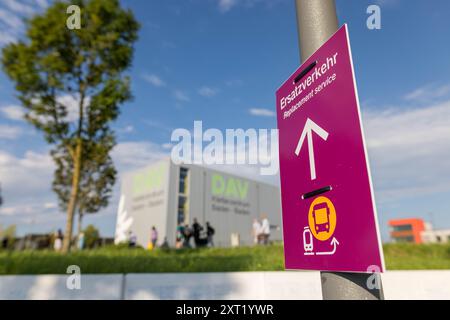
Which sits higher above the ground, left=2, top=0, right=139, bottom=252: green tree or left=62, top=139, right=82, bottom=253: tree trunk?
left=2, top=0, right=139, bottom=252: green tree

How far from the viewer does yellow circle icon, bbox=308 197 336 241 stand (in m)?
1.42

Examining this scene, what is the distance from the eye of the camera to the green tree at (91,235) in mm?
37678

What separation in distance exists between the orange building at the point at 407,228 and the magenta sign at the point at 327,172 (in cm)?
11312

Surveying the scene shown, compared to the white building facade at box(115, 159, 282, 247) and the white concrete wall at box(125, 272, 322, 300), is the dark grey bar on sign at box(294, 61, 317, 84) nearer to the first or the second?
the white concrete wall at box(125, 272, 322, 300)

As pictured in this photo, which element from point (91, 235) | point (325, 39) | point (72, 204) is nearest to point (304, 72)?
point (325, 39)

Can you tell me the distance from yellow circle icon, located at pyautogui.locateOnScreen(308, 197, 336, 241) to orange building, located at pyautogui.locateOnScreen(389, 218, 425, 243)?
372 feet

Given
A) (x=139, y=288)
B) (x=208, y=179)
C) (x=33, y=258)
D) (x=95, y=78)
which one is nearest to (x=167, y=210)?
(x=208, y=179)

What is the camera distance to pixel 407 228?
335ft

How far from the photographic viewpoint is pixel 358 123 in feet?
4.27

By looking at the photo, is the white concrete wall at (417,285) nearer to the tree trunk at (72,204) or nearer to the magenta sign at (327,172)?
the magenta sign at (327,172)

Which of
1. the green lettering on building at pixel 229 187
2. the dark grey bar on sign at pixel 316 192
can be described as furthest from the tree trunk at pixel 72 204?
the green lettering on building at pixel 229 187

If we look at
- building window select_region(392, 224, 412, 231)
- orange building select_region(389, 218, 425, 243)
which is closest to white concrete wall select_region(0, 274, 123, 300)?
orange building select_region(389, 218, 425, 243)

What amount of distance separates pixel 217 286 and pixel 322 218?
208 inches
